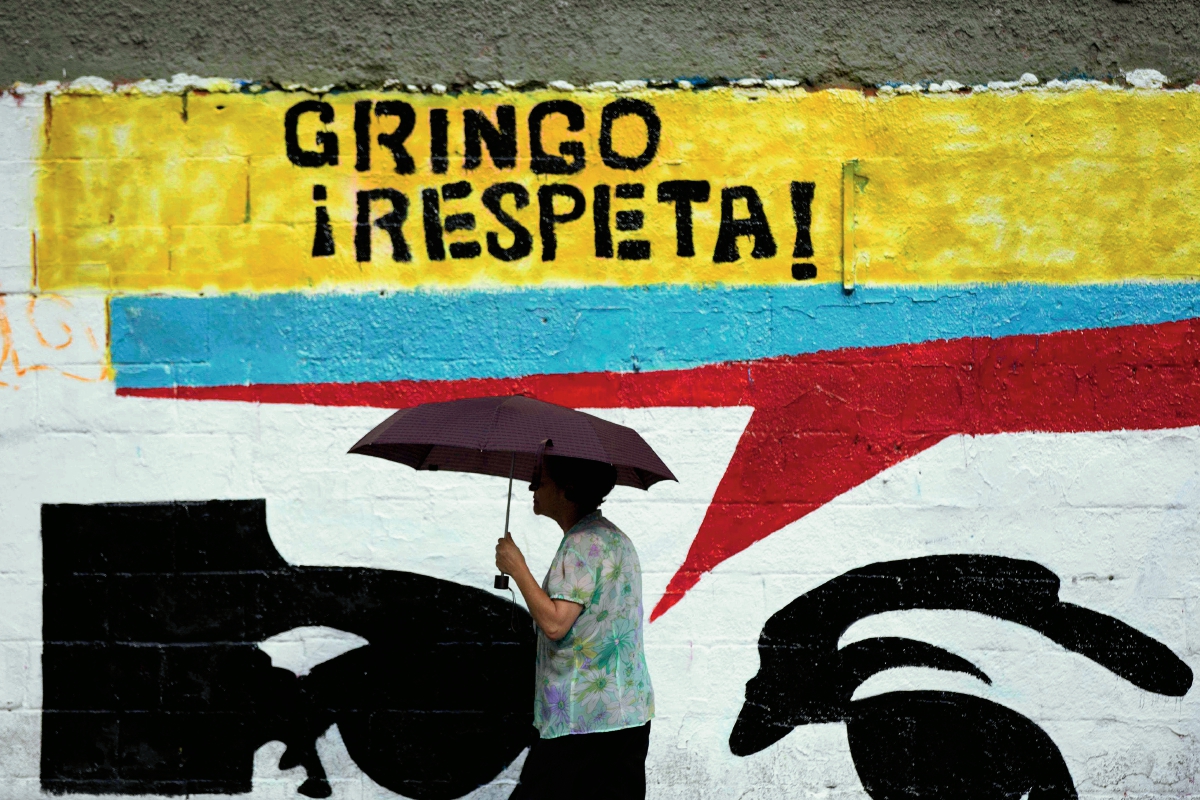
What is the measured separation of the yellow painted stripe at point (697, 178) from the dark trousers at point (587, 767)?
1.82 meters

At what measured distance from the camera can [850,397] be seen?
445cm

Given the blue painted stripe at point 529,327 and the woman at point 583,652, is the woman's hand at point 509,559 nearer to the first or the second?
the woman at point 583,652

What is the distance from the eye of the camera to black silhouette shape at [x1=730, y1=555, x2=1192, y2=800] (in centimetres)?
440

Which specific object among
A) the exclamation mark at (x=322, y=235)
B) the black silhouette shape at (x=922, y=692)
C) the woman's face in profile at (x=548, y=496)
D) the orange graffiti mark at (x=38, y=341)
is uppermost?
the exclamation mark at (x=322, y=235)

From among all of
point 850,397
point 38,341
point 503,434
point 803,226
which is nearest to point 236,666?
point 38,341

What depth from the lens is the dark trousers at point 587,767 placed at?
3.25m

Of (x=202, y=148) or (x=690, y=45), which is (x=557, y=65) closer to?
(x=690, y=45)

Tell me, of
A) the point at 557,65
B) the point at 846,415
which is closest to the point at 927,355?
the point at 846,415

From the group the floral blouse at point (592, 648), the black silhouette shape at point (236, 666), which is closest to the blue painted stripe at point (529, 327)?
the black silhouette shape at point (236, 666)

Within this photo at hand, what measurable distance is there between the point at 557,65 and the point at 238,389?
68.8 inches

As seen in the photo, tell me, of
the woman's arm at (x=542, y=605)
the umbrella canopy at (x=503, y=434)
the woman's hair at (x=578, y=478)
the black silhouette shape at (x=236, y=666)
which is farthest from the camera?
the black silhouette shape at (x=236, y=666)

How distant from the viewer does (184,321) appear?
4.39 m

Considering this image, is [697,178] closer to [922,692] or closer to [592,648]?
[592,648]

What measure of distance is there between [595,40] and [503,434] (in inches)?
81.0
